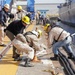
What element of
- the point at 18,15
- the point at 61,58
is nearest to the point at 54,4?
the point at 18,15

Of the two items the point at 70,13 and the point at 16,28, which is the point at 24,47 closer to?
the point at 16,28

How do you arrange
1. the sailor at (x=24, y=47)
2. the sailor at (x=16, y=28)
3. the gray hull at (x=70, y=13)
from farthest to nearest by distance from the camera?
the gray hull at (x=70, y=13) → the sailor at (x=16, y=28) → the sailor at (x=24, y=47)

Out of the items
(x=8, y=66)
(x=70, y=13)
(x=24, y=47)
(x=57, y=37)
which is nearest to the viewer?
(x=8, y=66)

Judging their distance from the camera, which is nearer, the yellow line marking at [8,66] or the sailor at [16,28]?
the yellow line marking at [8,66]

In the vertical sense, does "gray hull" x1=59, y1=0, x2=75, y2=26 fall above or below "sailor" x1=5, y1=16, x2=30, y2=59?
below

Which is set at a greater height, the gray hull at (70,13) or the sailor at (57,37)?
the sailor at (57,37)

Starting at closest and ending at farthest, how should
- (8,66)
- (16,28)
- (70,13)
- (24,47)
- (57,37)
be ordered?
(8,66), (24,47), (57,37), (16,28), (70,13)

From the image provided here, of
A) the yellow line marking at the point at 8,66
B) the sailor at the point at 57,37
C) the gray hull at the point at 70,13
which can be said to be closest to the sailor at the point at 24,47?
the yellow line marking at the point at 8,66

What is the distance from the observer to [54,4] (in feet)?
262

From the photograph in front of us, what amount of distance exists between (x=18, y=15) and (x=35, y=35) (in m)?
9.99

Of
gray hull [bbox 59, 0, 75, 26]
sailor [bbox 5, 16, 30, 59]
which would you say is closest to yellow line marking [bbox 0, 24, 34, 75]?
sailor [bbox 5, 16, 30, 59]

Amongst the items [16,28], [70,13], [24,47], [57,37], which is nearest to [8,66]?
[24,47]

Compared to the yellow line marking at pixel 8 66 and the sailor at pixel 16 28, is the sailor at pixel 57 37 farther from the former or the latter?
the yellow line marking at pixel 8 66

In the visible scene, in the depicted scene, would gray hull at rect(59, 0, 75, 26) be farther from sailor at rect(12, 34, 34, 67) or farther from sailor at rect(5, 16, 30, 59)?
sailor at rect(12, 34, 34, 67)
